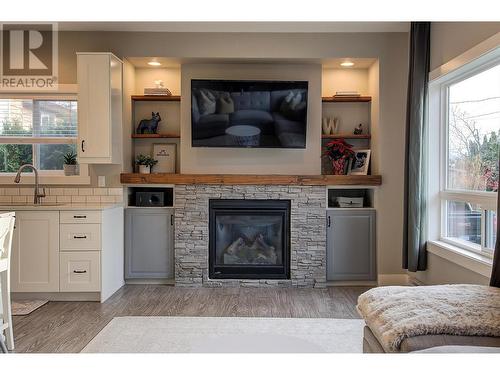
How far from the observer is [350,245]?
464 centimetres

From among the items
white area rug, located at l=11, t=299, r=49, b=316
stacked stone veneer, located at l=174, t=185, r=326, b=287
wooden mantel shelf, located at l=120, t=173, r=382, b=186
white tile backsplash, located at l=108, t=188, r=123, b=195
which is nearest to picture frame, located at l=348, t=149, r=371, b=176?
wooden mantel shelf, located at l=120, t=173, r=382, b=186

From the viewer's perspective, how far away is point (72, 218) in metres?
3.95

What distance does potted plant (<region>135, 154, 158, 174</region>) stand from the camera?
4785mm

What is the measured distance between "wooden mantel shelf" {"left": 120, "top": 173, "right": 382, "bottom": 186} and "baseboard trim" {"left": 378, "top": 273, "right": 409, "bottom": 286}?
97cm

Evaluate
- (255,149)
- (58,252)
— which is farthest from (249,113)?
(58,252)

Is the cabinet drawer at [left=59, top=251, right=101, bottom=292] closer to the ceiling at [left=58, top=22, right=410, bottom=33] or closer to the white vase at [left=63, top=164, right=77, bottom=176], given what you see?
the white vase at [left=63, top=164, right=77, bottom=176]

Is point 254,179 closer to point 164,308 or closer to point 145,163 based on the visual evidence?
point 145,163

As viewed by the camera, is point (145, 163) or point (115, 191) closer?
point (115, 191)

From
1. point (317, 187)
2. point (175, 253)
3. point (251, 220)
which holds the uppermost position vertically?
point (317, 187)

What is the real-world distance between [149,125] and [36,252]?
1.77 metres

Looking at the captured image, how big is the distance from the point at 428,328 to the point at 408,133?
2586mm
